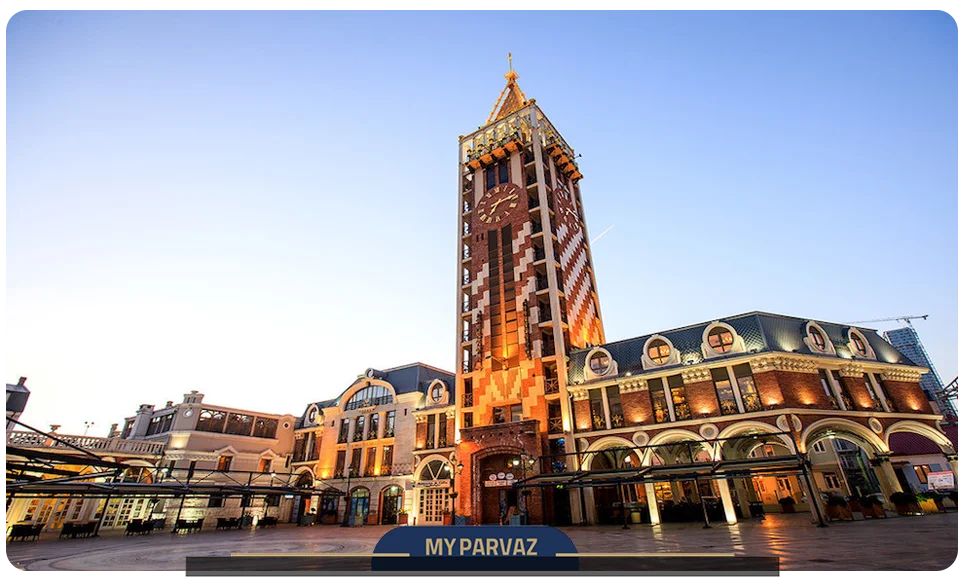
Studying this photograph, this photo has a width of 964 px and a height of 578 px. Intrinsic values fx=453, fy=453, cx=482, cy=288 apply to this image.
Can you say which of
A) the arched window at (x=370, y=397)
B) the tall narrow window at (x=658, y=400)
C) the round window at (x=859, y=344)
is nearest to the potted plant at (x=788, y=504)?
the round window at (x=859, y=344)

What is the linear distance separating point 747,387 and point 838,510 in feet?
23.6

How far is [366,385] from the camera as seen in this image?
4406cm

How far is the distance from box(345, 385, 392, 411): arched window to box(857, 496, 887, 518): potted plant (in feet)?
110

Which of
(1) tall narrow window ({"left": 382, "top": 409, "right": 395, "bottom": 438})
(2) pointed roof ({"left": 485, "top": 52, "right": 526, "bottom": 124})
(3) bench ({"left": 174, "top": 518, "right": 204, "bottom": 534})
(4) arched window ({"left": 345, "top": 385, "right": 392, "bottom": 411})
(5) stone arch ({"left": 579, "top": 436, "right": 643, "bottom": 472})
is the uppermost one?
(2) pointed roof ({"left": 485, "top": 52, "right": 526, "bottom": 124})

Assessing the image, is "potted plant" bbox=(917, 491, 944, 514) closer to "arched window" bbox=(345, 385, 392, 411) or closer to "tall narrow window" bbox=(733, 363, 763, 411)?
"tall narrow window" bbox=(733, 363, 763, 411)

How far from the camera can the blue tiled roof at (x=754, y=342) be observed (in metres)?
27.1

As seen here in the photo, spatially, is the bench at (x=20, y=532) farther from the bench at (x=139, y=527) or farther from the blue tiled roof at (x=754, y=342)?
the blue tiled roof at (x=754, y=342)

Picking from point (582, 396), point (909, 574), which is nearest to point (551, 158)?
point (582, 396)

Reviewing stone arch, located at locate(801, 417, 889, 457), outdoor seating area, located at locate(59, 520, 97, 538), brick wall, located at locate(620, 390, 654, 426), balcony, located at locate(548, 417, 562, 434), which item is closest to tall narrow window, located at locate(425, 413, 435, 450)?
balcony, located at locate(548, 417, 562, 434)

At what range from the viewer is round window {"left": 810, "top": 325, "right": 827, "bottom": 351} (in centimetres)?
2772

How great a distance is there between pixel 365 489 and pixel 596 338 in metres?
23.9

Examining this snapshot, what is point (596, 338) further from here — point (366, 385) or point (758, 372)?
point (366, 385)

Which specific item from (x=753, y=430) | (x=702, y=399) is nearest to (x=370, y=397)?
(x=702, y=399)

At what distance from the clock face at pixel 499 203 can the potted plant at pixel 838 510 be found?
28634 mm
